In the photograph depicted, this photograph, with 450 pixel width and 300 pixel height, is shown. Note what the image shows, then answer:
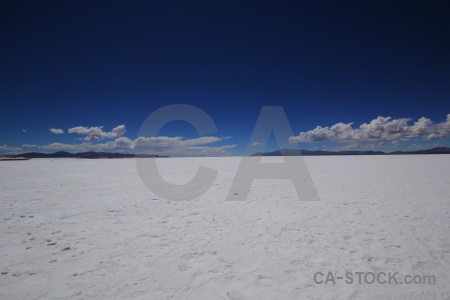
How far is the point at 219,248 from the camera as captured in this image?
15.4 feet

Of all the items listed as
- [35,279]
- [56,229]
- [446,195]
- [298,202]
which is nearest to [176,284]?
[35,279]

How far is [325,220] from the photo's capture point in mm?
6328

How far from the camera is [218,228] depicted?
5855 millimetres

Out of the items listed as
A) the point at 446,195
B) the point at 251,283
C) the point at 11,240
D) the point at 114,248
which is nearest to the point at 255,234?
the point at 251,283

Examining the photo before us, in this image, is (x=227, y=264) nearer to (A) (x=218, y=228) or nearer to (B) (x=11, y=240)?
(A) (x=218, y=228)

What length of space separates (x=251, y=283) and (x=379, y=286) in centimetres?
202

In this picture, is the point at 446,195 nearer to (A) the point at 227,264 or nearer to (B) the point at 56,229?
(A) the point at 227,264

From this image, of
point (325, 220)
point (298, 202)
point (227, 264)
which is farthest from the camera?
point (298, 202)

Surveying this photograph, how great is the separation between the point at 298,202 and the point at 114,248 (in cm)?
651

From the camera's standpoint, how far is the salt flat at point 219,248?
331 centimetres

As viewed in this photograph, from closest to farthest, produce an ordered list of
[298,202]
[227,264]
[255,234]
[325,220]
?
[227,264]
[255,234]
[325,220]
[298,202]

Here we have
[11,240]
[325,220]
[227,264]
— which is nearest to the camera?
[227,264]

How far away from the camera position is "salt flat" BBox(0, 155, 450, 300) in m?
3.31

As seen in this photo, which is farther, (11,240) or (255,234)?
(255,234)
